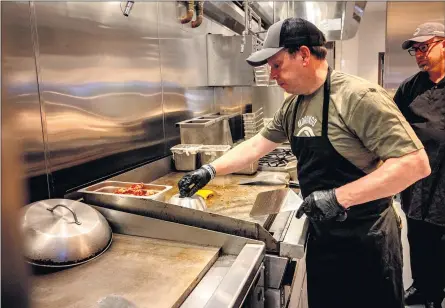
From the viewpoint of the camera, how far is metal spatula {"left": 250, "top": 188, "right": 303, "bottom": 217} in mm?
1526

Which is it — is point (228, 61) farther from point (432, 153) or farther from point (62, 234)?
point (62, 234)

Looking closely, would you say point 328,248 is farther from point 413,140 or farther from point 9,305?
point 9,305

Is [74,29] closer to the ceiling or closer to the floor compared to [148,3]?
closer to the floor

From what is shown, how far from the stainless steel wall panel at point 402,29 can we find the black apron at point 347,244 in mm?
3315

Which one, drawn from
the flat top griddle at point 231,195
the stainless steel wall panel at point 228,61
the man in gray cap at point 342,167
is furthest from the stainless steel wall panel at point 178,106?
the man in gray cap at point 342,167

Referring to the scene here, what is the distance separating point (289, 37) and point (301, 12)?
278cm

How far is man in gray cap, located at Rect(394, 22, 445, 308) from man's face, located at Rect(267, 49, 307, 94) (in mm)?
1376

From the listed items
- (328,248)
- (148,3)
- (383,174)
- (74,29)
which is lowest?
(328,248)

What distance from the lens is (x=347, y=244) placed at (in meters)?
1.53

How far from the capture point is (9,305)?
1.26ft

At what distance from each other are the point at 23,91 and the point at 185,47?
1.48 m

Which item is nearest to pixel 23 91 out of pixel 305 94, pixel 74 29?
pixel 74 29

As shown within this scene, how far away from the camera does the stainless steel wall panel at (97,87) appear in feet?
4.99

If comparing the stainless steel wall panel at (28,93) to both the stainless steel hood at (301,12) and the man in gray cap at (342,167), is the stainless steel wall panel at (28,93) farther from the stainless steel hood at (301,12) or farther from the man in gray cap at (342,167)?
the stainless steel hood at (301,12)
